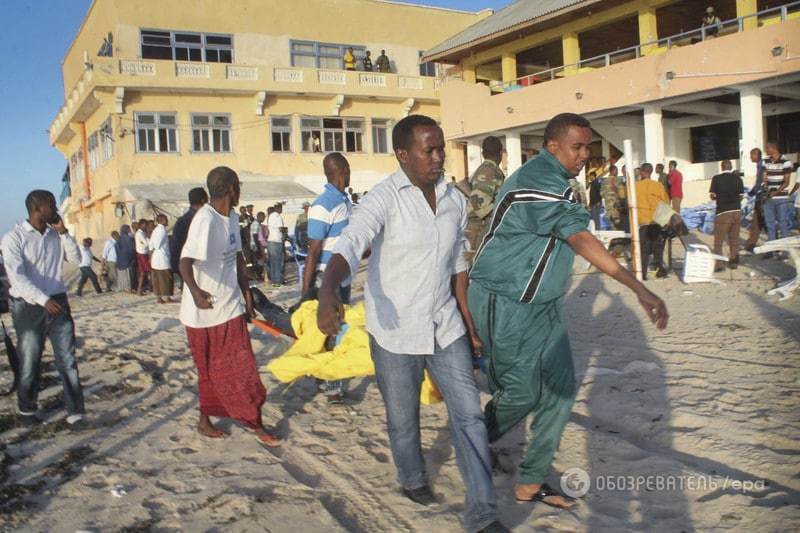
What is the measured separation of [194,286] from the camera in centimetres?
443

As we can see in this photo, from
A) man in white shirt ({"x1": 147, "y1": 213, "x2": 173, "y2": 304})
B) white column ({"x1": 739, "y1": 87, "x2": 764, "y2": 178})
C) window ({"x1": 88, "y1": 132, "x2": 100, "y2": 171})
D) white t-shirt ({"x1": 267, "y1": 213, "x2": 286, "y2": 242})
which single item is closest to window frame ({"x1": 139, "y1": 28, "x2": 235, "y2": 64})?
window ({"x1": 88, "y1": 132, "x2": 100, "y2": 171})

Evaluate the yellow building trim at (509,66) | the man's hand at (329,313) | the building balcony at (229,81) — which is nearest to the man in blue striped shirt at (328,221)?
the man's hand at (329,313)

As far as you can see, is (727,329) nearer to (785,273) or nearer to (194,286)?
(785,273)

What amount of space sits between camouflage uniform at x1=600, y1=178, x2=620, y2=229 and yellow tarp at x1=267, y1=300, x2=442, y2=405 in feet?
26.4

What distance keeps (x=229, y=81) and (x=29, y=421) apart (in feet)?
73.9

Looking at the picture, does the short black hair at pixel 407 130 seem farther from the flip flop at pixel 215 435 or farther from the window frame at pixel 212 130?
the window frame at pixel 212 130

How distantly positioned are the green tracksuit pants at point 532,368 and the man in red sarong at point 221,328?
6.37 ft

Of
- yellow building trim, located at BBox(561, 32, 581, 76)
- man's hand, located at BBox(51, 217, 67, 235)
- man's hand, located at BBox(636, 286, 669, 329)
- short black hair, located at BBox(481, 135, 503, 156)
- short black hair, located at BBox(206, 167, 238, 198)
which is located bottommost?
man's hand, located at BBox(636, 286, 669, 329)

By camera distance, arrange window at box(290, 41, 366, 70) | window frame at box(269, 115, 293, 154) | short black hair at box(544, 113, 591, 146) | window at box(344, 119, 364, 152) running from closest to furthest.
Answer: short black hair at box(544, 113, 591, 146) < window frame at box(269, 115, 293, 154) < window at box(290, 41, 366, 70) < window at box(344, 119, 364, 152)

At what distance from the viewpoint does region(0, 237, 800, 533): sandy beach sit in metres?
3.41

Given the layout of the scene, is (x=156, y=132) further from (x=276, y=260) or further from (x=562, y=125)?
(x=562, y=125)

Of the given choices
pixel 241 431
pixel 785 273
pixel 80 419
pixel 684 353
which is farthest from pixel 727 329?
pixel 80 419

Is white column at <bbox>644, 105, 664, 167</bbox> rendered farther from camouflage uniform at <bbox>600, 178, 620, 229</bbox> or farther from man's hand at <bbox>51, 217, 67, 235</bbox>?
man's hand at <bbox>51, 217, 67, 235</bbox>

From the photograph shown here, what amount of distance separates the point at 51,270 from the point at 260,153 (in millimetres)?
22743
